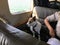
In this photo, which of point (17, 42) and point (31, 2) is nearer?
point (17, 42)

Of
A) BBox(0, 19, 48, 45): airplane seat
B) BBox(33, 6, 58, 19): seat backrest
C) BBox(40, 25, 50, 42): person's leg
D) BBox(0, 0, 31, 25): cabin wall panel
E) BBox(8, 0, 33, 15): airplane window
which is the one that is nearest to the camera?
BBox(0, 19, 48, 45): airplane seat

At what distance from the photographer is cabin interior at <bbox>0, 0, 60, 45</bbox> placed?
8.37ft

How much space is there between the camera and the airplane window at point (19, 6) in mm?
2742

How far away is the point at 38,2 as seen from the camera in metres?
2.76

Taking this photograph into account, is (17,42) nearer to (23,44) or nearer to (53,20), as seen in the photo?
(23,44)

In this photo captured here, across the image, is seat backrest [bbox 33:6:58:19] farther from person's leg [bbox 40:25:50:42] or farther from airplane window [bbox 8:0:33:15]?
person's leg [bbox 40:25:50:42]

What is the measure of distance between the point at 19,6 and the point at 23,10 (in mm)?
131

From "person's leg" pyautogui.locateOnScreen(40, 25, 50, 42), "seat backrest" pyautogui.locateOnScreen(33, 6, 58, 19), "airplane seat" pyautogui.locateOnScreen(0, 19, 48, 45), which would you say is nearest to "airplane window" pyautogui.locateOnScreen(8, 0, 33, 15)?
"seat backrest" pyautogui.locateOnScreen(33, 6, 58, 19)

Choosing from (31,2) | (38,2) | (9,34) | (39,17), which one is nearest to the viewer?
(9,34)

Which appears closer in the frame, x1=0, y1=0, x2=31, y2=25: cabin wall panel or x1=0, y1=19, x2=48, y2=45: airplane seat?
x1=0, y1=19, x2=48, y2=45: airplane seat

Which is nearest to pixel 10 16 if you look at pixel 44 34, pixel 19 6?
pixel 19 6

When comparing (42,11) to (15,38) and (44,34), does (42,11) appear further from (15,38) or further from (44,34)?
(15,38)

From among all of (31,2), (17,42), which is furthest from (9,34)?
(31,2)

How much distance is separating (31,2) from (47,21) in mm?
898
